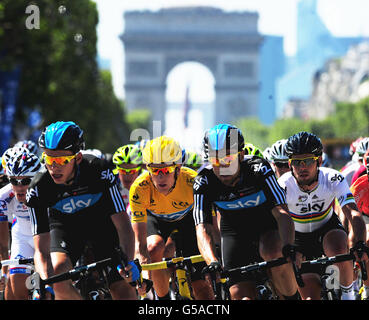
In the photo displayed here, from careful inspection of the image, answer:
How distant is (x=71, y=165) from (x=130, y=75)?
14568 centimetres

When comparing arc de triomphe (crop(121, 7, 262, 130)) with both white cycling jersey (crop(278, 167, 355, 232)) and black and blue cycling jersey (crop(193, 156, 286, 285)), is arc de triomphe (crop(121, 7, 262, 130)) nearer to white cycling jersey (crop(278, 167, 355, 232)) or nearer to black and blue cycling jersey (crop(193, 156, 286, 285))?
white cycling jersey (crop(278, 167, 355, 232))

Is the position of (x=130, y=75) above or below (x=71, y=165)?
above

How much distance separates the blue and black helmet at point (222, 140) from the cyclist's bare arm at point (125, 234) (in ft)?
2.62

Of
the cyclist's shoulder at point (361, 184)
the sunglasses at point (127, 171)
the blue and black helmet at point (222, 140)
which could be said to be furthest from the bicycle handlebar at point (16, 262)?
the cyclist's shoulder at point (361, 184)

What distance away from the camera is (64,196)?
22.5 feet

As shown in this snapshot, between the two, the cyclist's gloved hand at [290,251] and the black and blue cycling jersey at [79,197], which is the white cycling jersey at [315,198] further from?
the black and blue cycling jersey at [79,197]

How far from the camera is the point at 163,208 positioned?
816 cm

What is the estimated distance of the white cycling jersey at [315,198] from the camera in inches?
306

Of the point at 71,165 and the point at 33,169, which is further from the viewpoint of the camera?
the point at 33,169

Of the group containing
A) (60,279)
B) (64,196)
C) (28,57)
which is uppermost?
(28,57)
